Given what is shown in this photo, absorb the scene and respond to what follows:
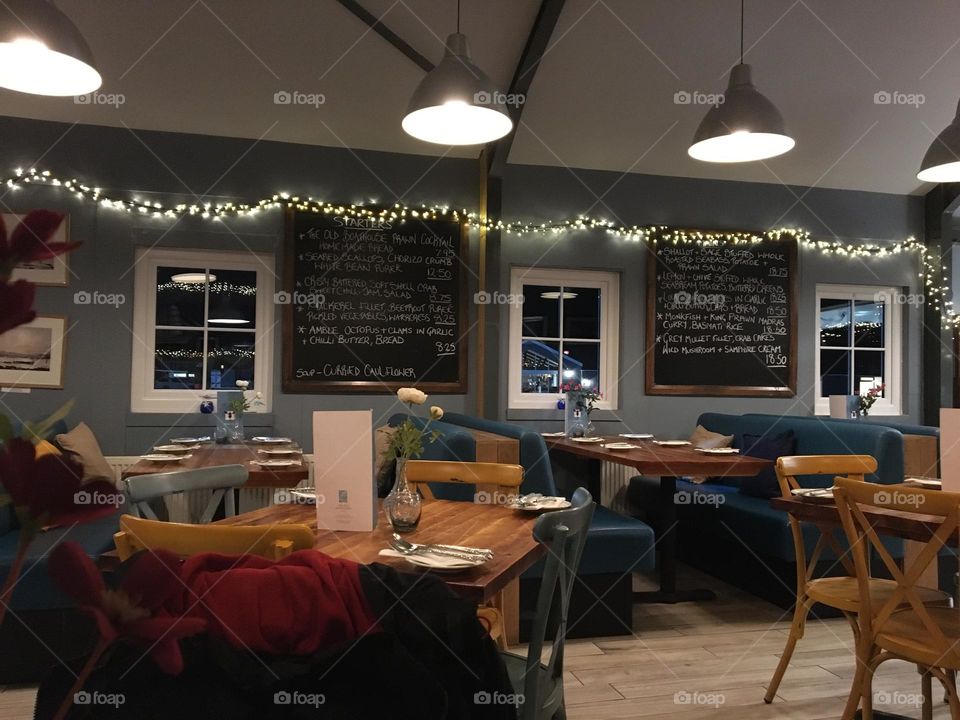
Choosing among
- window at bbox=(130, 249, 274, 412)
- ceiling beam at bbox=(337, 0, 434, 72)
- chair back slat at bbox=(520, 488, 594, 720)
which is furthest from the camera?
window at bbox=(130, 249, 274, 412)

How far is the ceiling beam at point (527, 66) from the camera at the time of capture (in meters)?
4.40

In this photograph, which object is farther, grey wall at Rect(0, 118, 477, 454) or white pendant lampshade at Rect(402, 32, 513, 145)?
grey wall at Rect(0, 118, 477, 454)

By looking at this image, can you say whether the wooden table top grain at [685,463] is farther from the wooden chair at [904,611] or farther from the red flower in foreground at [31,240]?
the red flower in foreground at [31,240]

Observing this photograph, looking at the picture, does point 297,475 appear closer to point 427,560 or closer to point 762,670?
point 427,560

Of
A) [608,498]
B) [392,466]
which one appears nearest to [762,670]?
[392,466]

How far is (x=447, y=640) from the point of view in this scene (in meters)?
1.09

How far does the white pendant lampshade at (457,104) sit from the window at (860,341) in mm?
4335

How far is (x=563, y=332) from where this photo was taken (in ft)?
19.7

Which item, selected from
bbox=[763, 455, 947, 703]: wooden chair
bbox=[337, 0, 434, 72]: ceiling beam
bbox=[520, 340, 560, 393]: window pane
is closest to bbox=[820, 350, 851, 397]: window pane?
bbox=[520, 340, 560, 393]: window pane

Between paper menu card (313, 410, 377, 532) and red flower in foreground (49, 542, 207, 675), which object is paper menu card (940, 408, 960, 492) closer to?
paper menu card (313, 410, 377, 532)

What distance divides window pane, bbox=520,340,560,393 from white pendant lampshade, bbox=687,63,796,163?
2.58 meters

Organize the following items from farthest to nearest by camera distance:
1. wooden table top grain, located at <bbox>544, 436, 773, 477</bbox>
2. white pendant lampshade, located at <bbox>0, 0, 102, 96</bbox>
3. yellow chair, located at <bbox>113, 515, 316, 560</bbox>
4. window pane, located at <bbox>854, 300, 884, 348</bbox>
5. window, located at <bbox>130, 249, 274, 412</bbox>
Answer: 1. window pane, located at <bbox>854, 300, 884, 348</bbox>
2. window, located at <bbox>130, 249, 274, 412</bbox>
3. wooden table top grain, located at <bbox>544, 436, 773, 477</bbox>
4. white pendant lampshade, located at <bbox>0, 0, 102, 96</bbox>
5. yellow chair, located at <bbox>113, 515, 316, 560</bbox>

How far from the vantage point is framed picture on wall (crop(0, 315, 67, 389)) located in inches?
192

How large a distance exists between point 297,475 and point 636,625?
182cm
